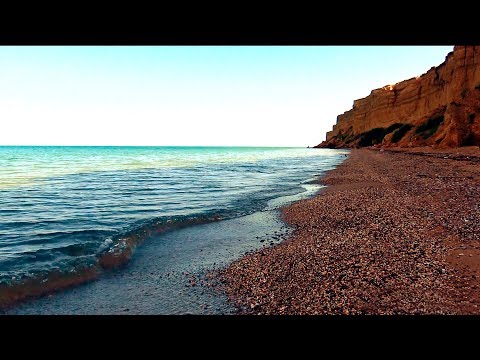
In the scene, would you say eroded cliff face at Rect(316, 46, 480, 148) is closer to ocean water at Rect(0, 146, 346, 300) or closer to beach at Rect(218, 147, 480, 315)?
ocean water at Rect(0, 146, 346, 300)

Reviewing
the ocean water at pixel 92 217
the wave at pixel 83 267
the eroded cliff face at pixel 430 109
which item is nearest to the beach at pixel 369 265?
the wave at pixel 83 267

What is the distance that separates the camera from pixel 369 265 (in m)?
7.12

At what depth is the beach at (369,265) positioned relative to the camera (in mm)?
5461

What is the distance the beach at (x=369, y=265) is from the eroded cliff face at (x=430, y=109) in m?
40.5

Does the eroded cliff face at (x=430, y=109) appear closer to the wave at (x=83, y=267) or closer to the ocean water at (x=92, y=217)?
the ocean water at (x=92, y=217)

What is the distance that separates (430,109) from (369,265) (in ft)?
239

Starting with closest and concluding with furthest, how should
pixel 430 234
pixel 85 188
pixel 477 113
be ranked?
1. pixel 430 234
2. pixel 85 188
3. pixel 477 113

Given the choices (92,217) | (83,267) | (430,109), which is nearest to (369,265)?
(83,267)

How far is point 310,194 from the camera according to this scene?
18672 millimetres

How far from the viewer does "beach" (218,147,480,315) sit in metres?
5.46

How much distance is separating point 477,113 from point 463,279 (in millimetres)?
49668

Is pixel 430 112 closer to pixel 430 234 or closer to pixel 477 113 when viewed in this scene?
pixel 477 113
